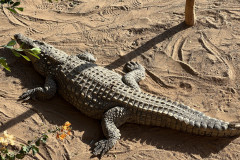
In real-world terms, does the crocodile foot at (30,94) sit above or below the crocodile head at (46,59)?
below

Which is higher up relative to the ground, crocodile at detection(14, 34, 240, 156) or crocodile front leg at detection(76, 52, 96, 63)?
crocodile front leg at detection(76, 52, 96, 63)

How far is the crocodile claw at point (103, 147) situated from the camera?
4960 millimetres

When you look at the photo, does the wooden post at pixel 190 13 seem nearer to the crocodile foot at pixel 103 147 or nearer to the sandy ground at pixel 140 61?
the sandy ground at pixel 140 61

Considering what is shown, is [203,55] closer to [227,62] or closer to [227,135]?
[227,62]

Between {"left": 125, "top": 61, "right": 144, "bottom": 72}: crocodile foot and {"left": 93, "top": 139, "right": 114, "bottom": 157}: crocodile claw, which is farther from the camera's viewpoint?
{"left": 125, "top": 61, "right": 144, "bottom": 72}: crocodile foot

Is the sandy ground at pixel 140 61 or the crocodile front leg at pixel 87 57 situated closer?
the sandy ground at pixel 140 61

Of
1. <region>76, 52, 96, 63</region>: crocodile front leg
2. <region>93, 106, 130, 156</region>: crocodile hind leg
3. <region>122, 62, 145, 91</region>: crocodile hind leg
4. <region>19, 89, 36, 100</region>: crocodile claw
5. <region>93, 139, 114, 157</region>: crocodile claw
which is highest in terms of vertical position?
<region>76, 52, 96, 63</region>: crocodile front leg

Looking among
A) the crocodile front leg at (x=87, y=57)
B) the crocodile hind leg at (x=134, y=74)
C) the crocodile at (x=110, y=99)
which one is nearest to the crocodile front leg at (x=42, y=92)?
the crocodile at (x=110, y=99)

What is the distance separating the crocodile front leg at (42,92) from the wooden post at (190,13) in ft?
11.3

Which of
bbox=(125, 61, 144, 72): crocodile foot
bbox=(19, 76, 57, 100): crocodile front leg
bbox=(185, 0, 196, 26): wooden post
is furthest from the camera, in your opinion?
bbox=(185, 0, 196, 26): wooden post

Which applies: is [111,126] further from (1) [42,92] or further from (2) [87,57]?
(2) [87,57]

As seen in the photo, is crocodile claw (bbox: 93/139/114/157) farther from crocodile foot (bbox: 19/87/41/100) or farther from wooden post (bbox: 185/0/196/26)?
wooden post (bbox: 185/0/196/26)

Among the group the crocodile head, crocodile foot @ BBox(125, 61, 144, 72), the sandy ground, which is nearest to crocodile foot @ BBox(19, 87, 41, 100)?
the sandy ground

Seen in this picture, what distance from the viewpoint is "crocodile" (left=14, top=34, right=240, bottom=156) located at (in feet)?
16.3
